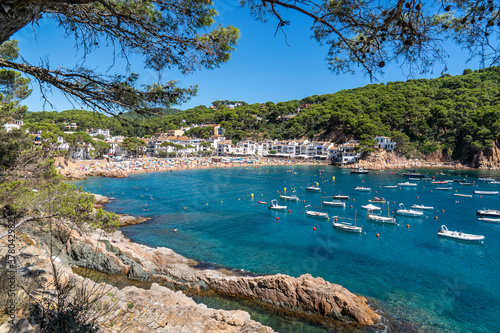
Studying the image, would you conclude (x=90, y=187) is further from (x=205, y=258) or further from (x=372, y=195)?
(x=372, y=195)

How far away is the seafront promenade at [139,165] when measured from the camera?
155 feet

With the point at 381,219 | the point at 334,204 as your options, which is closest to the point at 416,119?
the point at 334,204

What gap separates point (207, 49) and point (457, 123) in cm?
8092

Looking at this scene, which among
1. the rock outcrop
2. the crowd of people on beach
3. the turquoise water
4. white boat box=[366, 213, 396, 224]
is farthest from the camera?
the crowd of people on beach

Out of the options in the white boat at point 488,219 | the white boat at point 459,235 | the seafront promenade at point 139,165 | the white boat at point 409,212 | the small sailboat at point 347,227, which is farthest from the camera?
the seafront promenade at point 139,165

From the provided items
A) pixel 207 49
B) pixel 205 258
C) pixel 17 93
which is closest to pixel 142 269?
pixel 205 258

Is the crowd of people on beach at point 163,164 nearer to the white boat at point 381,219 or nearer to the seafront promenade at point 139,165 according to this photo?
the seafront promenade at point 139,165

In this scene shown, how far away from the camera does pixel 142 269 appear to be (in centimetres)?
1277

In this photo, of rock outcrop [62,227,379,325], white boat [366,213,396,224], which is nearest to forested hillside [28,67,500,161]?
white boat [366,213,396,224]

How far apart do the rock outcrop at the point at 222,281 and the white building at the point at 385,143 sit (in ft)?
204

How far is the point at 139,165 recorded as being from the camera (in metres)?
58.0

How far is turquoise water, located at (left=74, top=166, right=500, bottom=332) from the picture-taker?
1125cm

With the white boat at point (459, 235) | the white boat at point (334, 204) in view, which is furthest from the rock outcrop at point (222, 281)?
the white boat at point (334, 204)

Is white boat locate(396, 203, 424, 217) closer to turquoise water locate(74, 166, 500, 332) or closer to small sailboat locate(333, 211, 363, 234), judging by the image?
turquoise water locate(74, 166, 500, 332)
